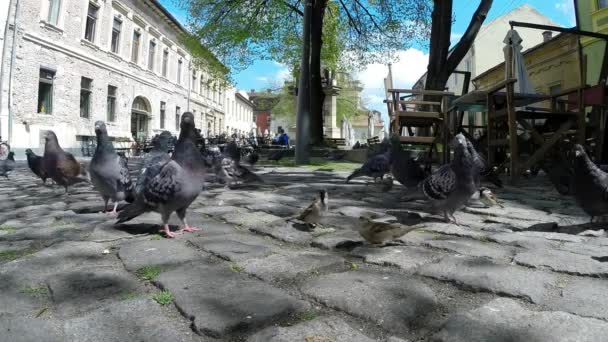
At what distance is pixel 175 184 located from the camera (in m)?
3.04

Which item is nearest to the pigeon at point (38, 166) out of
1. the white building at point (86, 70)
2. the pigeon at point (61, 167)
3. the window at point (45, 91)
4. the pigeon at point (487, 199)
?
the pigeon at point (61, 167)

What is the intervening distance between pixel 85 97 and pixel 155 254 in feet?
73.2

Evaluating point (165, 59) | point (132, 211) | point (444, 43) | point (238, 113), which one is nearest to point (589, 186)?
point (132, 211)

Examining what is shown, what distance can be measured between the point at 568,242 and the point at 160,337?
106 inches

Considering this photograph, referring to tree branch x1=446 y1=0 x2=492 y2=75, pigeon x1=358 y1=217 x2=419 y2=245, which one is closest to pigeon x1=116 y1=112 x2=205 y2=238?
pigeon x1=358 y1=217 x2=419 y2=245

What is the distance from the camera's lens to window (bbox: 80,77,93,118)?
21516 mm

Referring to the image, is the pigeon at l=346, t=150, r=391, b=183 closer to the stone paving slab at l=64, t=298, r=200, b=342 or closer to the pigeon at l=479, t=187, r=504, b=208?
the pigeon at l=479, t=187, r=504, b=208

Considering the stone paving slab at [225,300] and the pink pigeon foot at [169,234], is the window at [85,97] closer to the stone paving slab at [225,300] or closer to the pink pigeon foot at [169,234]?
the pink pigeon foot at [169,234]

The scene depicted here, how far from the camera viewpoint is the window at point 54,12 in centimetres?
1886

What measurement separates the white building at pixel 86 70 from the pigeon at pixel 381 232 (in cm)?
1714

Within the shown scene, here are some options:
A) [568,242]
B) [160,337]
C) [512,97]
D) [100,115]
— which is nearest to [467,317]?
[160,337]

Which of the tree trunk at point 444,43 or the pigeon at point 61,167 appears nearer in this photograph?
the pigeon at point 61,167

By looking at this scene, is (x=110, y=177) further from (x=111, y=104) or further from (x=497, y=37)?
(x=497, y=37)

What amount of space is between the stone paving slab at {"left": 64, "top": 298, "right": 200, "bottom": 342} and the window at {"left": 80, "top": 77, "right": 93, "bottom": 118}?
2265 centimetres
